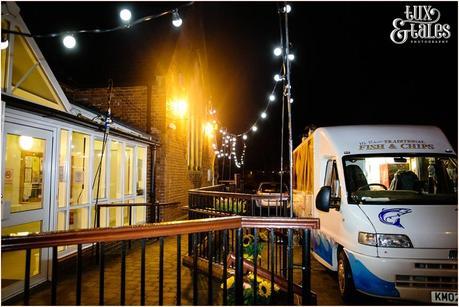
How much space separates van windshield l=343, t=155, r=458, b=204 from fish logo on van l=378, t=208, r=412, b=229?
0.29 m

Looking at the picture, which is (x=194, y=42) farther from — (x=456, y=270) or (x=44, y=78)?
(x=456, y=270)

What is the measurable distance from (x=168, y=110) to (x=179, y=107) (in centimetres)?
161

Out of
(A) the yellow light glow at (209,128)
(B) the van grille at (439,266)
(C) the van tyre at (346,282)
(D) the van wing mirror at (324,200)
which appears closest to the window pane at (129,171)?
(D) the van wing mirror at (324,200)

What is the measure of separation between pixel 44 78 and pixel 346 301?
19.7 ft

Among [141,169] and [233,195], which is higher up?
[141,169]

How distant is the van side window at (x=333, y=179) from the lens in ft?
17.1

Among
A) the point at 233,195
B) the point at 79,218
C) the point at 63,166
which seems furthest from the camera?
the point at 79,218

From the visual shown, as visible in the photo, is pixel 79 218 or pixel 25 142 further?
pixel 79 218

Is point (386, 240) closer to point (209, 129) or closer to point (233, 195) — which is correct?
point (233, 195)

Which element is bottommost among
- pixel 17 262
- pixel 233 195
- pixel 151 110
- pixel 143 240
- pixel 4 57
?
pixel 17 262

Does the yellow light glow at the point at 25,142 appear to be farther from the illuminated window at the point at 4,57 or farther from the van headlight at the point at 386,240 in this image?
the van headlight at the point at 386,240

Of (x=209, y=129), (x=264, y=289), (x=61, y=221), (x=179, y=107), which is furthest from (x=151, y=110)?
(x=209, y=129)

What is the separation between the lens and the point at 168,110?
32.0 ft

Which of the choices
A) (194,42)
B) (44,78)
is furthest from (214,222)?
(194,42)
